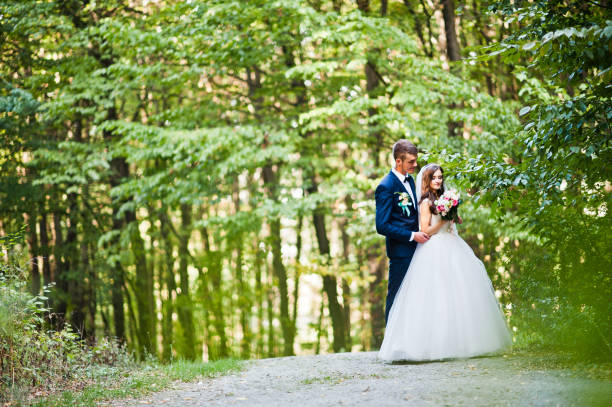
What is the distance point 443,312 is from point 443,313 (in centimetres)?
1

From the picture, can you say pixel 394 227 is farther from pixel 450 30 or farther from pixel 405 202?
pixel 450 30

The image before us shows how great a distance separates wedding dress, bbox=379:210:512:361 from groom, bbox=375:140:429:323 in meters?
0.18

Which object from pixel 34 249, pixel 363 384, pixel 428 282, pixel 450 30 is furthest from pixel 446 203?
pixel 34 249

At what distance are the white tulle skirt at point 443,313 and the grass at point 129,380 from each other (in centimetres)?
232

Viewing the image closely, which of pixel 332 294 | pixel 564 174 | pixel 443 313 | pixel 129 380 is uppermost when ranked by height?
pixel 564 174

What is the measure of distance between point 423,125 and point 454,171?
551 cm

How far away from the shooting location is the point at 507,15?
17.6 ft

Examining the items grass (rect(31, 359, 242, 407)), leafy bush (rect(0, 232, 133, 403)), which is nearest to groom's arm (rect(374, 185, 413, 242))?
grass (rect(31, 359, 242, 407))

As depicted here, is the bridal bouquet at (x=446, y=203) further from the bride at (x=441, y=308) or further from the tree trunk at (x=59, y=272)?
the tree trunk at (x=59, y=272)

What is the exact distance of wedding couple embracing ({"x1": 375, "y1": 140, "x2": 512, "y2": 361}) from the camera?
616 centimetres

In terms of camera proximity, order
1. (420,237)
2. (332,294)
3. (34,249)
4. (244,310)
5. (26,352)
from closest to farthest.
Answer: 1. (26,352)
2. (420,237)
3. (332,294)
4. (34,249)
5. (244,310)

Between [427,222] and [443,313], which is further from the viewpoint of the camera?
[427,222]

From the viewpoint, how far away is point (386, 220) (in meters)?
6.52

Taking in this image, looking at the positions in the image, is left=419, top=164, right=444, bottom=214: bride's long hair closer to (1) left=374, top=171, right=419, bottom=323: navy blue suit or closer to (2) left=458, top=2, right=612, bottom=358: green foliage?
(1) left=374, top=171, right=419, bottom=323: navy blue suit
